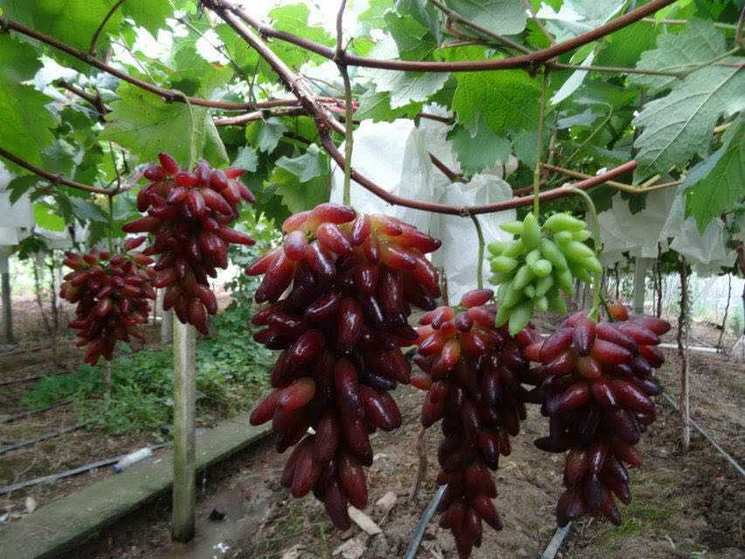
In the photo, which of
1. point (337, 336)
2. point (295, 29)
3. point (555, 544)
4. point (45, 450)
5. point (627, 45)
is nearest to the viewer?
point (337, 336)

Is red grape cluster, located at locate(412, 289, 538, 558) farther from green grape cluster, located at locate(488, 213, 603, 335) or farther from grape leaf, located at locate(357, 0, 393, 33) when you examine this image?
grape leaf, located at locate(357, 0, 393, 33)

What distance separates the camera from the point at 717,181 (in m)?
0.89

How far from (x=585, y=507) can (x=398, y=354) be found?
0.35 metres

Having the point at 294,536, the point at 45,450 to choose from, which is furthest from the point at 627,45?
the point at 45,450

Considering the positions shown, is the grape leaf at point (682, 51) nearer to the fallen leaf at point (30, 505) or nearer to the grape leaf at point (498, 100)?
the grape leaf at point (498, 100)

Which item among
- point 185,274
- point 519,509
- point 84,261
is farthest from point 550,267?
point 519,509

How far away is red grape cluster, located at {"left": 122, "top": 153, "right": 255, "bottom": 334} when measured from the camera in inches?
32.0

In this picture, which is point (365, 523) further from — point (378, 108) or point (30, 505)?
point (378, 108)

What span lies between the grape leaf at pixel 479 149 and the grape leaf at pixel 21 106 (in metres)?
0.83

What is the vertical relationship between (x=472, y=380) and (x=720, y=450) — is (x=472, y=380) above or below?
above

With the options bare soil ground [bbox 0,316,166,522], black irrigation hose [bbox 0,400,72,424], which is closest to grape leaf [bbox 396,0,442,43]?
bare soil ground [bbox 0,316,166,522]

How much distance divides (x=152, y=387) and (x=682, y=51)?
17.2 feet

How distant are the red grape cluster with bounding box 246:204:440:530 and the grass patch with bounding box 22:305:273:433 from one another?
14.0 feet

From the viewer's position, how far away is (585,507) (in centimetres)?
69
